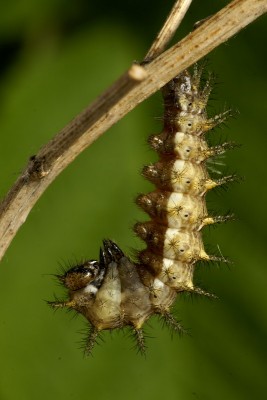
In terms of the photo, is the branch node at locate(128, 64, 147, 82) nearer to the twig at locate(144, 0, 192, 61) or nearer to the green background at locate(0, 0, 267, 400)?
the twig at locate(144, 0, 192, 61)

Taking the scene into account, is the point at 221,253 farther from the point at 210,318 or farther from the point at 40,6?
the point at 40,6

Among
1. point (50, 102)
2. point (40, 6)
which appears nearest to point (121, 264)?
point (50, 102)

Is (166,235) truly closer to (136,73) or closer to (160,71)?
(160,71)

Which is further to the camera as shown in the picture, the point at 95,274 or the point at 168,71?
the point at 95,274

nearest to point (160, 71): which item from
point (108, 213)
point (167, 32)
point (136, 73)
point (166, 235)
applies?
point (167, 32)

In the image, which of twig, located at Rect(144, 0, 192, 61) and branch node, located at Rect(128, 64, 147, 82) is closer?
branch node, located at Rect(128, 64, 147, 82)

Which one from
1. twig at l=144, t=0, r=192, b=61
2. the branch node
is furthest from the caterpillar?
the branch node

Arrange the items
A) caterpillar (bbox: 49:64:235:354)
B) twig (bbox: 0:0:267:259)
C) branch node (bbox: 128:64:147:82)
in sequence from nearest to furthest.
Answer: branch node (bbox: 128:64:147:82), twig (bbox: 0:0:267:259), caterpillar (bbox: 49:64:235:354)

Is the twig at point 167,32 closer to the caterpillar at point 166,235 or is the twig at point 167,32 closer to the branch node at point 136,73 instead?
the branch node at point 136,73
